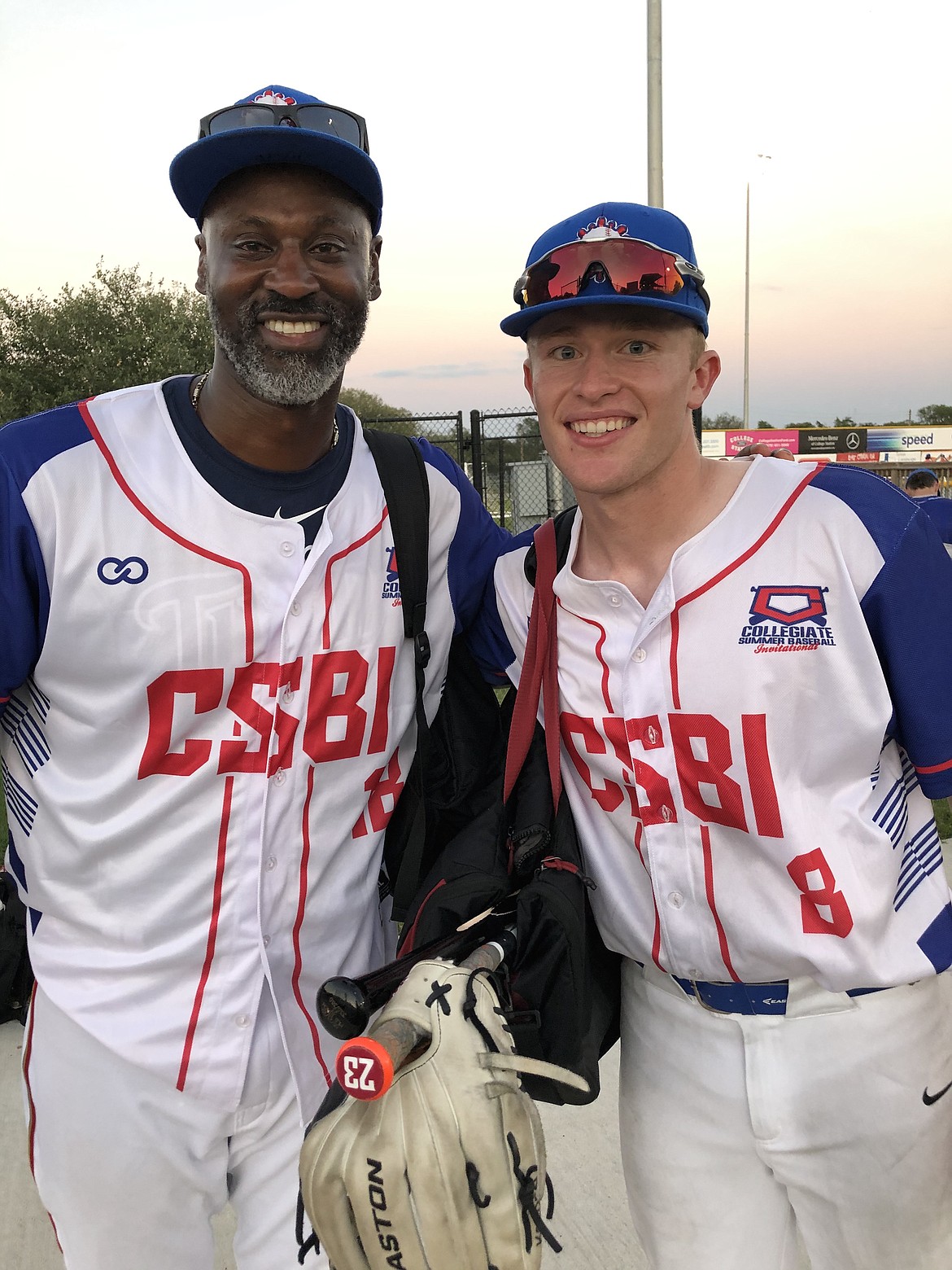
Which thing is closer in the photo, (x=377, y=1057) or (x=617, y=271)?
(x=377, y=1057)

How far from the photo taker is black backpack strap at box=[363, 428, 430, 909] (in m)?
2.07

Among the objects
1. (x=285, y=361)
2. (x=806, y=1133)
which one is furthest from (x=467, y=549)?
(x=806, y=1133)

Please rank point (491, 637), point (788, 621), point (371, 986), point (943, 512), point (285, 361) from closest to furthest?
point (371, 986) → point (788, 621) → point (285, 361) → point (491, 637) → point (943, 512)

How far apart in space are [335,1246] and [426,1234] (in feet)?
0.48

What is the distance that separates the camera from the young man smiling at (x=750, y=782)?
1.71m

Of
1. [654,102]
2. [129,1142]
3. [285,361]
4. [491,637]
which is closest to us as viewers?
[129,1142]

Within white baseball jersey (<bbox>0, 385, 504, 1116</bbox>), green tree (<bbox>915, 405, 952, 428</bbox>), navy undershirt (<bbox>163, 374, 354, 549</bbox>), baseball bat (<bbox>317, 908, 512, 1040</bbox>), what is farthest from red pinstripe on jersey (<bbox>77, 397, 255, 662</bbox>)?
green tree (<bbox>915, 405, 952, 428</bbox>)

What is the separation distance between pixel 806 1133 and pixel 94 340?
22.6 metres

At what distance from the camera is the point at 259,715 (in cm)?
187

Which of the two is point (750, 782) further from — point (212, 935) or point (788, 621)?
point (212, 935)

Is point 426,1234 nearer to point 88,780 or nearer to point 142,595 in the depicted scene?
point 88,780

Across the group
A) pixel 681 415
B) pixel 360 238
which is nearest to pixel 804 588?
pixel 681 415

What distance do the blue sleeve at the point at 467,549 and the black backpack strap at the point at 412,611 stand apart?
0.14m

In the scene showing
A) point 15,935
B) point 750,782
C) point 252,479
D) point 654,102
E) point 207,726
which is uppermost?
point 654,102
